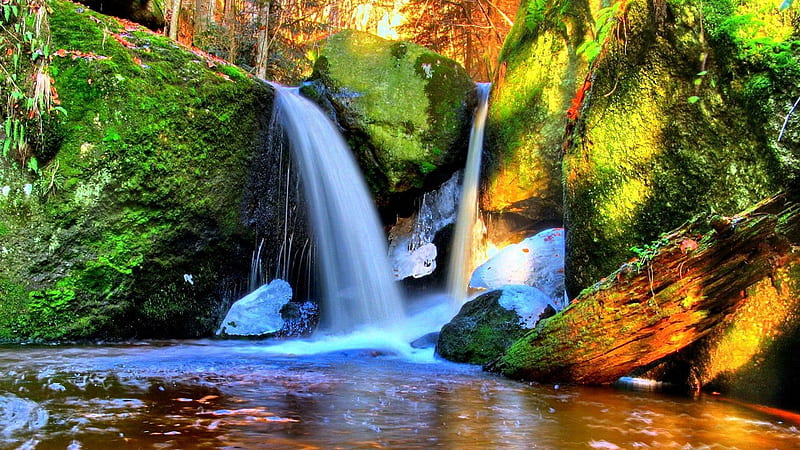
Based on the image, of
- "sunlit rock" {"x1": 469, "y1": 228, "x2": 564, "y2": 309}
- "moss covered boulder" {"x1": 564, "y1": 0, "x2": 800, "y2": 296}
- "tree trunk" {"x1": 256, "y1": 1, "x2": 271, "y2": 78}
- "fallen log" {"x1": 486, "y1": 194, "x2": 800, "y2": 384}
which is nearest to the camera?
"fallen log" {"x1": 486, "y1": 194, "x2": 800, "y2": 384}

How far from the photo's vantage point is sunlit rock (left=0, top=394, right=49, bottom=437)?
8.32 ft

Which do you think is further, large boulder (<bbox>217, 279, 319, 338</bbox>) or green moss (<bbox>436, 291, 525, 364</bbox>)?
large boulder (<bbox>217, 279, 319, 338</bbox>)

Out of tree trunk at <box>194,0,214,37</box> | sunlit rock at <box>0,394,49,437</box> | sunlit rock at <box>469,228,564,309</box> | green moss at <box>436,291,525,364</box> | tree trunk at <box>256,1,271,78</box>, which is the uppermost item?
tree trunk at <box>194,0,214,37</box>

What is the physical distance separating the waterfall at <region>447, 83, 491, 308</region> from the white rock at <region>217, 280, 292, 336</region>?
298 centimetres

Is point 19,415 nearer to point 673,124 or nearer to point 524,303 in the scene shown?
point 524,303

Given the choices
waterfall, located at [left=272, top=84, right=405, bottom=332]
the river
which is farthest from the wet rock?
the river

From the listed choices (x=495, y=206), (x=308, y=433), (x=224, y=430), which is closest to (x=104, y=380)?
(x=224, y=430)

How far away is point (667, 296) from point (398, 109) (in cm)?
654

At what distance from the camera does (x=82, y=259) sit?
6.30 metres

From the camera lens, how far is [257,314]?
7.91 metres

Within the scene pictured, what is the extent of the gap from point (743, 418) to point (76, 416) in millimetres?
3981

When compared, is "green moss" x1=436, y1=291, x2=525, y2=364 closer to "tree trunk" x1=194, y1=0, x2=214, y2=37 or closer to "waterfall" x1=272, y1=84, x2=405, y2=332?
"waterfall" x1=272, y1=84, x2=405, y2=332

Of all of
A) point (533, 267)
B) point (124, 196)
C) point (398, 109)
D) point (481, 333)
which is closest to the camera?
point (481, 333)

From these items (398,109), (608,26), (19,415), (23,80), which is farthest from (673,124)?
(23,80)
